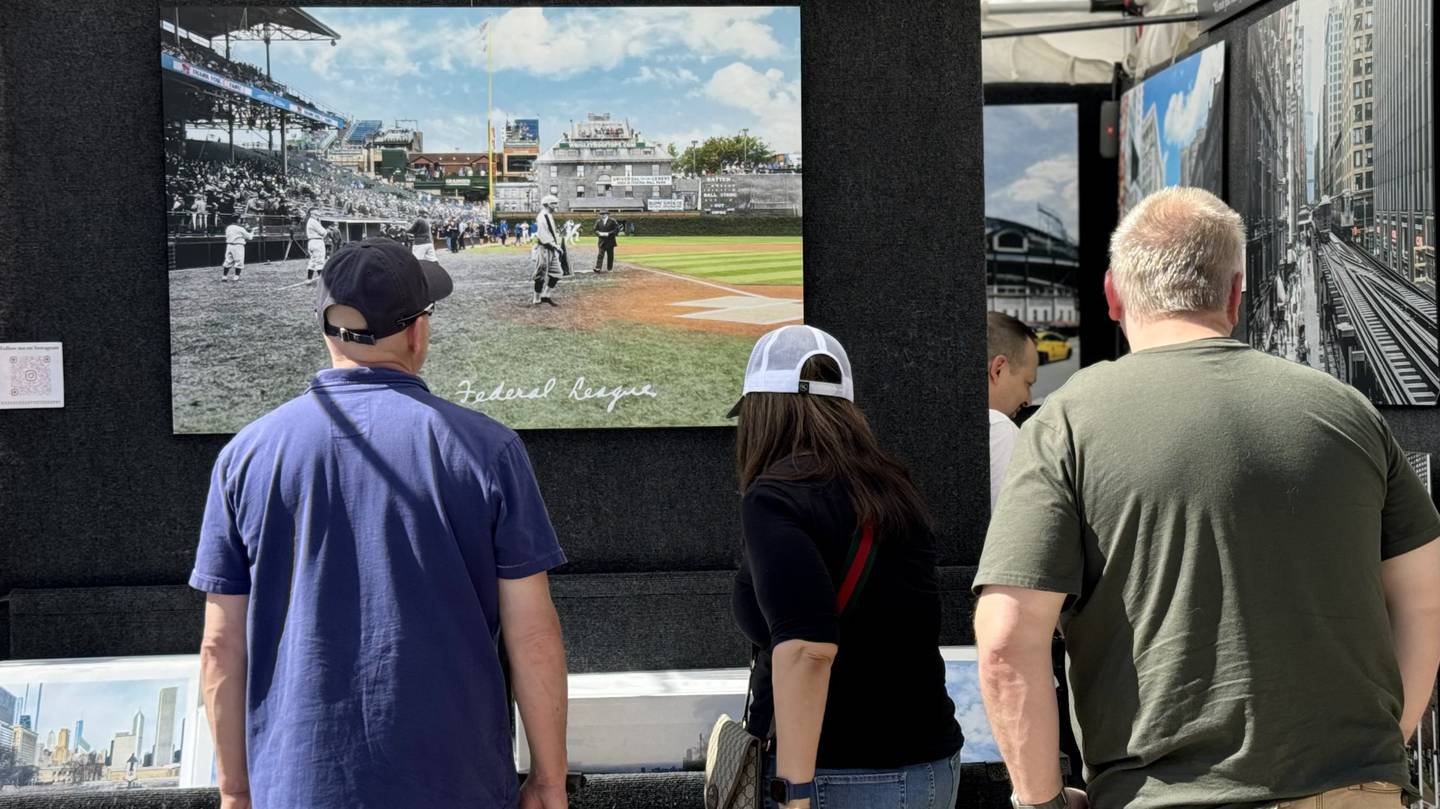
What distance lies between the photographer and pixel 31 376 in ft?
12.2

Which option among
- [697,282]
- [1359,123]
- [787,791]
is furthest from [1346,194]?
[787,791]

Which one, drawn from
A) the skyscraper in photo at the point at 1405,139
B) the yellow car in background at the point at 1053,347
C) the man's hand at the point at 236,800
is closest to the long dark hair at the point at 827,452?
the man's hand at the point at 236,800

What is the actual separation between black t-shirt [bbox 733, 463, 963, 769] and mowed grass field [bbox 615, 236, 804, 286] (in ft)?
6.14

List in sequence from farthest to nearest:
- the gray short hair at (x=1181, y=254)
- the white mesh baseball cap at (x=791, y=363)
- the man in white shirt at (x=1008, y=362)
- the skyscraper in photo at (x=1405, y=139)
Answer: the man in white shirt at (x=1008, y=362)
the skyscraper in photo at (x=1405, y=139)
the white mesh baseball cap at (x=791, y=363)
the gray short hair at (x=1181, y=254)

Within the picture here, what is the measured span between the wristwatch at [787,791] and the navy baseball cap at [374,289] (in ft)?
2.93

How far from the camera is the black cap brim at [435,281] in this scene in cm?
209

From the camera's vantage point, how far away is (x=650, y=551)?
3.90 metres

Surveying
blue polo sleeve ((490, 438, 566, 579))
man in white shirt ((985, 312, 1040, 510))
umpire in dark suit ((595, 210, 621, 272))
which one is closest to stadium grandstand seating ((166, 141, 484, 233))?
umpire in dark suit ((595, 210, 621, 272))

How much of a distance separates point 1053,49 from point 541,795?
16.4 feet

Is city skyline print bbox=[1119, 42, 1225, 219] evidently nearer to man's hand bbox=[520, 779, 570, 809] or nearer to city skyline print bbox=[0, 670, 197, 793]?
man's hand bbox=[520, 779, 570, 809]

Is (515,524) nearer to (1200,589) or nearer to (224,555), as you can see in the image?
(224,555)

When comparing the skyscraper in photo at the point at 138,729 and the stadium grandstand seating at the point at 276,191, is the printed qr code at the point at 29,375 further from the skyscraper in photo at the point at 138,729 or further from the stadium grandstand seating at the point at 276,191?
the skyscraper in photo at the point at 138,729

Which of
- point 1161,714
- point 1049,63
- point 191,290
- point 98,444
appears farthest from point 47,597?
point 1049,63

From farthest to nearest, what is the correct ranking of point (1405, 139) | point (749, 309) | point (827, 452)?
point (749, 309), point (1405, 139), point (827, 452)
